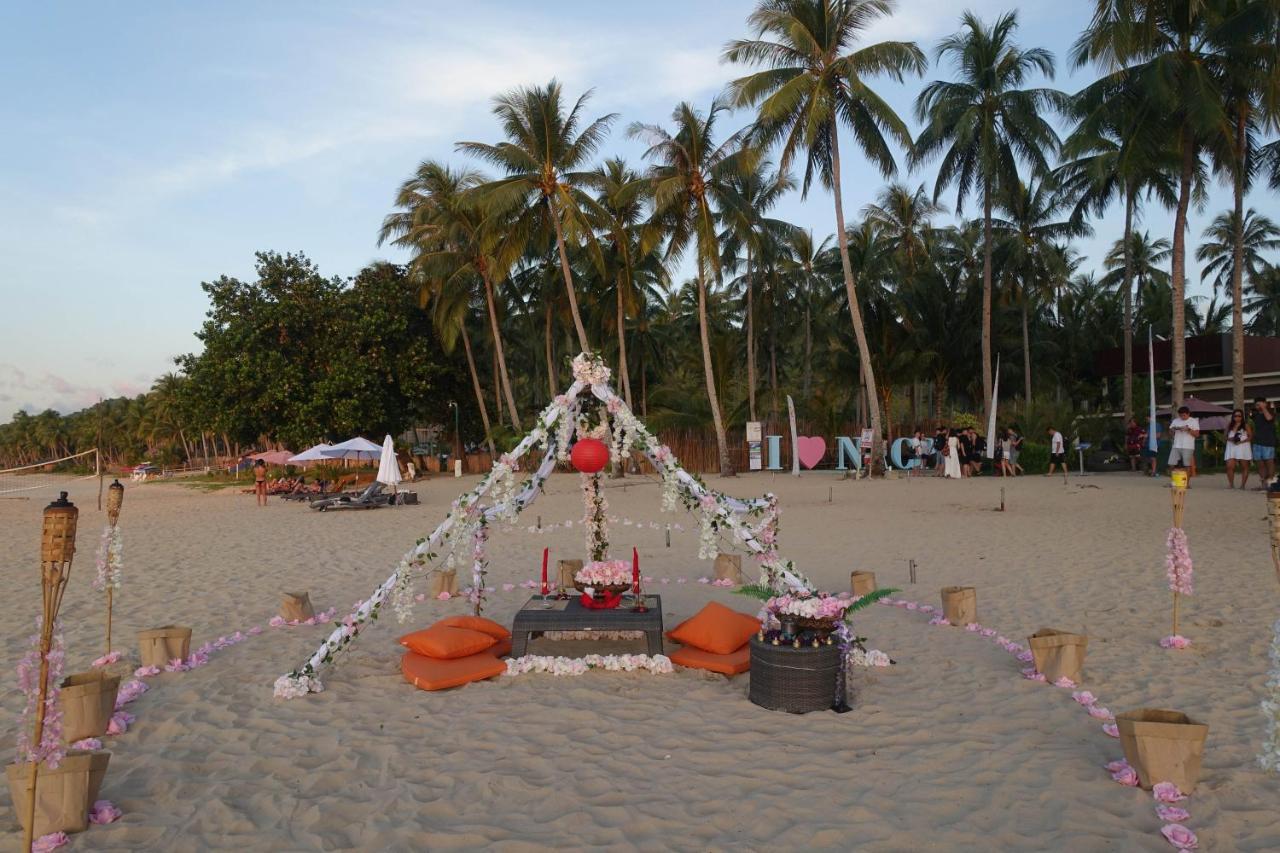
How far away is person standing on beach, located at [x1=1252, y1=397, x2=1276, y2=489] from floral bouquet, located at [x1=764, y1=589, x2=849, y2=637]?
1355cm

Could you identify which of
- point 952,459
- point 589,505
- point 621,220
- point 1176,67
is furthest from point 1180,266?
point 589,505

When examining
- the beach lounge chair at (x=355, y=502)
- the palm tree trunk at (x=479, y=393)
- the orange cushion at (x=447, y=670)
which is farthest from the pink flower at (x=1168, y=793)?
the palm tree trunk at (x=479, y=393)

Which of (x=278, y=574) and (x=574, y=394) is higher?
(x=574, y=394)

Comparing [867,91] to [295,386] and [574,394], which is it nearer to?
[574,394]

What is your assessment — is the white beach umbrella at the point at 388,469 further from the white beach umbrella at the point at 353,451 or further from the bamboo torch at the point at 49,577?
the bamboo torch at the point at 49,577

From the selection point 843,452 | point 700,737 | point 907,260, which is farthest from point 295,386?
point 700,737

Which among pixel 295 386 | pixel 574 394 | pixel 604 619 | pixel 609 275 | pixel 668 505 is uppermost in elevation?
Answer: pixel 609 275

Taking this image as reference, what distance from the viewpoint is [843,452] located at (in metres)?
29.1

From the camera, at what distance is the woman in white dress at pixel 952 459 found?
73.8 feet

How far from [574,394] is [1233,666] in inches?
206

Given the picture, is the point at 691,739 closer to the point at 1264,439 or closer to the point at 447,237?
the point at 1264,439

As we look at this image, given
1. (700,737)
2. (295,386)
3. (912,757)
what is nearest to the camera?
(912,757)

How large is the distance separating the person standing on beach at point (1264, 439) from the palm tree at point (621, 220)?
16487 millimetres

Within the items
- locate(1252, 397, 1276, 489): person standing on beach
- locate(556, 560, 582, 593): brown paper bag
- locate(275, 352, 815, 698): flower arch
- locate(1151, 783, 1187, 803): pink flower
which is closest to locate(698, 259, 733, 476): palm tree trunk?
locate(1252, 397, 1276, 489): person standing on beach
